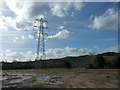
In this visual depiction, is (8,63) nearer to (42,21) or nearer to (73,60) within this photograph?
(73,60)

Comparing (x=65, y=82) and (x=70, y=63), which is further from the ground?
(x=70, y=63)

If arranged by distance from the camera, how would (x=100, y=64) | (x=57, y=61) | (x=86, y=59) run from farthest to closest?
(x=57, y=61)
(x=86, y=59)
(x=100, y=64)

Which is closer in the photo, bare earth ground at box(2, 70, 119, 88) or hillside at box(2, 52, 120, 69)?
bare earth ground at box(2, 70, 119, 88)

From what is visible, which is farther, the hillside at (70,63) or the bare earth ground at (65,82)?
the hillside at (70,63)

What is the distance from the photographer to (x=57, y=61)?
86.9m

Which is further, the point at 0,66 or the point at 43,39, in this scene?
the point at 0,66

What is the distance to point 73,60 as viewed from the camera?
8438cm

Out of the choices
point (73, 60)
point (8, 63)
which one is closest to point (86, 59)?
point (73, 60)

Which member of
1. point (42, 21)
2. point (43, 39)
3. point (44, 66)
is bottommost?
point (44, 66)

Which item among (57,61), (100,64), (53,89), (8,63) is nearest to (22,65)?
(8,63)

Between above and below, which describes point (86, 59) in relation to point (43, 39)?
below

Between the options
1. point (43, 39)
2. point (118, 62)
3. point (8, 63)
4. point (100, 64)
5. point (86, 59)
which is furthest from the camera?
point (8, 63)

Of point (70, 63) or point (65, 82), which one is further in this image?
point (70, 63)

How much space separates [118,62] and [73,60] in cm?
2595
